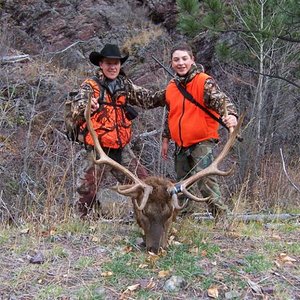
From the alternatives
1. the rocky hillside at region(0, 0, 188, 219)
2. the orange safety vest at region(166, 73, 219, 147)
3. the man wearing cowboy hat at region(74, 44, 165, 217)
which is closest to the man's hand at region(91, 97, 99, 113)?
the man wearing cowboy hat at region(74, 44, 165, 217)

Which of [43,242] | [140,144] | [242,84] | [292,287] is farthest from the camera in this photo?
[242,84]

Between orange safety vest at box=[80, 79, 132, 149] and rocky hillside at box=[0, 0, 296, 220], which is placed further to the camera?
rocky hillside at box=[0, 0, 296, 220]

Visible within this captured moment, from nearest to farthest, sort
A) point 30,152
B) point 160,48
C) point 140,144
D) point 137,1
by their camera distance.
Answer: point 30,152 → point 140,144 → point 160,48 → point 137,1

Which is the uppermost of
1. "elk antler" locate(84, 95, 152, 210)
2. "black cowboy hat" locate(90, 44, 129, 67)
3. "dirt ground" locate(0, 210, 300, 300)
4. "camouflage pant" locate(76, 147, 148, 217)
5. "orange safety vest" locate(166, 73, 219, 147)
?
"black cowboy hat" locate(90, 44, 129, 67)

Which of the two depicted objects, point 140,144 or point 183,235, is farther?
point 140,144

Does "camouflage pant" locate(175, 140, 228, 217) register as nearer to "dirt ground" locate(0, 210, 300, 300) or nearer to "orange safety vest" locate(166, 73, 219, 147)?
"orange safety vest" locate(166, 73, 219, 147)

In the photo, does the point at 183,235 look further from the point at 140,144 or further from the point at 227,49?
the point at 140,144

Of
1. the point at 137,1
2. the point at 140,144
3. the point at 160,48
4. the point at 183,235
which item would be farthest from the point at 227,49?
the point at 137,1

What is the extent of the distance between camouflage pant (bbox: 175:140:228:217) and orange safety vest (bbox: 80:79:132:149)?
28.1 inches

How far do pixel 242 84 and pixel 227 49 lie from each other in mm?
4680

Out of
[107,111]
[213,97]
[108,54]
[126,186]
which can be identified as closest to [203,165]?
[213,97]

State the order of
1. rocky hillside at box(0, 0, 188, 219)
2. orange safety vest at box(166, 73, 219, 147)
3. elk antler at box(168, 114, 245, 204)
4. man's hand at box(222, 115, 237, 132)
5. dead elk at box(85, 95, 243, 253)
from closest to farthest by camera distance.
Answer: dead elk at box(85, 95, 243, 253)
elk antler at box(168, 114, 245, 204)
man's hand at box(222, 115, 237, 132)
orange safety vest at box(166, 73, 219, 147)
rocky hillside at box(0, 0, 188, 219)

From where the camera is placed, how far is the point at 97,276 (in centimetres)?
472

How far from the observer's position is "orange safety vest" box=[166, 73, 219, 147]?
248 inches
